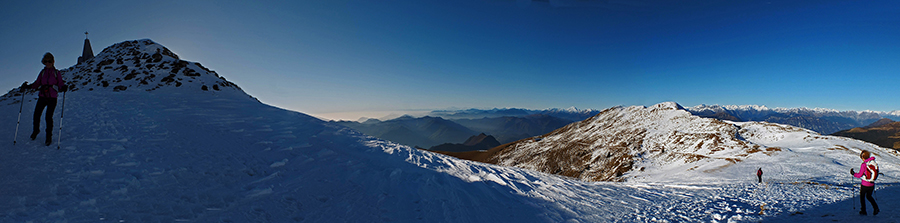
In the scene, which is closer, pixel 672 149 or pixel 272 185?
pixel 272 185

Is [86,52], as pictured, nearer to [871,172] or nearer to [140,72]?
[140,72]

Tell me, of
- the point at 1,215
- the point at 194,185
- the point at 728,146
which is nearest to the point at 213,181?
the point at 194,185

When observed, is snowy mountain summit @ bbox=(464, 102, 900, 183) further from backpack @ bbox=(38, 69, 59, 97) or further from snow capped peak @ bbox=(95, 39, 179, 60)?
snow capped peak @ bbox=(95, 39, 179, 60)

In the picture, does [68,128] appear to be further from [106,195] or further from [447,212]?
[447,212]

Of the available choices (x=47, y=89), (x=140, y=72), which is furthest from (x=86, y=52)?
(x=47, y=89)

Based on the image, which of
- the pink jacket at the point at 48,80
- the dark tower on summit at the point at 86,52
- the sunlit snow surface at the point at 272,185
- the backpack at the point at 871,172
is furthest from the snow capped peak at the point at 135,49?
the backpack at the point at 871,172

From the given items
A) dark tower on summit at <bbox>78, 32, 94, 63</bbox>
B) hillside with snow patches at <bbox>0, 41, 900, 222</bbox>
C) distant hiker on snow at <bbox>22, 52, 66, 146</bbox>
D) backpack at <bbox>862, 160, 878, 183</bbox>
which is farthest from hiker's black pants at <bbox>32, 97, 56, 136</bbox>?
dark tower on summit at <bbox>78, 32, 94, 63</bbox>
